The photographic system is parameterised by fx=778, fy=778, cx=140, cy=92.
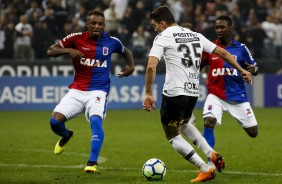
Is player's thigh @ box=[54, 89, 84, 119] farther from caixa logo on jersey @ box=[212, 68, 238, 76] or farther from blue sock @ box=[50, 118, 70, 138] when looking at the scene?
caixa logo on jersey @ box=[212, 68, 238, 76]

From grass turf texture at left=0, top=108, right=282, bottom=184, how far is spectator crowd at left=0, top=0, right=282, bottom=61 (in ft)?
11.0

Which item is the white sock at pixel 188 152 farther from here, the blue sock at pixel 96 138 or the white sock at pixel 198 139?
the blue sock at pixel 96 138

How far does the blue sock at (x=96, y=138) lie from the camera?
36.0 ft

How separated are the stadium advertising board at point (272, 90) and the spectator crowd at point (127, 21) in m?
1.39

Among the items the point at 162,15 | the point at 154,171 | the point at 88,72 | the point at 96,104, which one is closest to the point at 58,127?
the point at 96,104

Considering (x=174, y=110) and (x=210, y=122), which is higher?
(x=174, y=110)

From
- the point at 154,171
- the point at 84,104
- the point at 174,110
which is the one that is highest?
the point at 174,110

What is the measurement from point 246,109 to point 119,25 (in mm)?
14334

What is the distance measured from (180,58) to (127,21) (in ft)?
53.6

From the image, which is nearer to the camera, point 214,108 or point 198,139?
point 198,139

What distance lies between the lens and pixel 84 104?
11.6 meters

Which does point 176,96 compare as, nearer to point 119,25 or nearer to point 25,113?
point 25,113

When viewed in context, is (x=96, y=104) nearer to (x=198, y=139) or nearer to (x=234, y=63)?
(x=198, y=139)

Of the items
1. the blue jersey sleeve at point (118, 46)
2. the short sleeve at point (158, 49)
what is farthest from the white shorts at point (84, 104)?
the short sleeve at point (158, 49)
